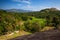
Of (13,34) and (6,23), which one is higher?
(6,23)

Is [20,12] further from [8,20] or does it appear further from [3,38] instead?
[3,38]

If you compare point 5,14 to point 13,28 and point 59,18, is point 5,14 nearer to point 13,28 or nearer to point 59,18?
point 13,28

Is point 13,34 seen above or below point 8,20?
below

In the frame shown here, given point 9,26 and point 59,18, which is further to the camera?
point 59,18

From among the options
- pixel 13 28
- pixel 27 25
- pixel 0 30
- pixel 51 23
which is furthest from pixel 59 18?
pixel 0 30

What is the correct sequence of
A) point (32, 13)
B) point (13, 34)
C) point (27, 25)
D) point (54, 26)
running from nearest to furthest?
1. point (13, 34)
2. point (27, 25)
3. point (54, 26)
4. point (32, 13)

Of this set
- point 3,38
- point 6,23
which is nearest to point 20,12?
point 6,23

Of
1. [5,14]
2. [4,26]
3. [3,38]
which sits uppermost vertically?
[5,14]

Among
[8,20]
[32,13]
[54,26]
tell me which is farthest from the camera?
[32,13]

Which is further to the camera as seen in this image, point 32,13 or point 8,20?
point 32,13
